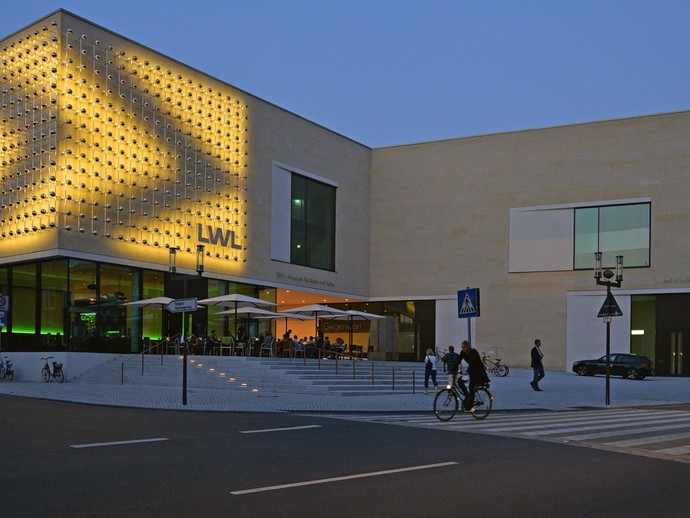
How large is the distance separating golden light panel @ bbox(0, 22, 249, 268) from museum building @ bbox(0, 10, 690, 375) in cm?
9

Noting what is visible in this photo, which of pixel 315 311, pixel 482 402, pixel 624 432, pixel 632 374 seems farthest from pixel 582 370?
pixel 624 432

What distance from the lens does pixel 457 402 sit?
17.7 meters

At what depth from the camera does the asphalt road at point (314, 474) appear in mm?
7805

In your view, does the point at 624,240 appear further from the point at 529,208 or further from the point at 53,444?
the point at 53,444

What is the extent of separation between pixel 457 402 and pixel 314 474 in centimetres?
852

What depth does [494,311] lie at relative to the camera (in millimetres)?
47500

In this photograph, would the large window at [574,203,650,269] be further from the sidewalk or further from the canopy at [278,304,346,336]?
the canopy at [278,304,346,336]

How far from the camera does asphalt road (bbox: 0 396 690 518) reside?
25.6 feet

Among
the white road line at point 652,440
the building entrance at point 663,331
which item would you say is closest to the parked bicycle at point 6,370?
the white road line at point 652,440

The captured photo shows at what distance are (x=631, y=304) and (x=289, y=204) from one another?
19273 millimetres

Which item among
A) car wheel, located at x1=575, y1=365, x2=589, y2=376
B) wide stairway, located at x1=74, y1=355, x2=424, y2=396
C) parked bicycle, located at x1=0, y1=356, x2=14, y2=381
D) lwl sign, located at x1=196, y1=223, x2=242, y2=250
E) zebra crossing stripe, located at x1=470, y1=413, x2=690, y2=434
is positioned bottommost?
car wheel, located at x1=575, y1=365, x2=589, y2=376

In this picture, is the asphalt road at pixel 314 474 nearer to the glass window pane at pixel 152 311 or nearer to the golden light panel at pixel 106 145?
the golden light panel at pixel 106 145

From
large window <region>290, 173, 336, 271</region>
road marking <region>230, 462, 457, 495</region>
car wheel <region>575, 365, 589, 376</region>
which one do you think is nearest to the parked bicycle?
large window <region>290, 173, 336, 271</region>

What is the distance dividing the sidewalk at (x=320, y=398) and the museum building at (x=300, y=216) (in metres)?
4.67
